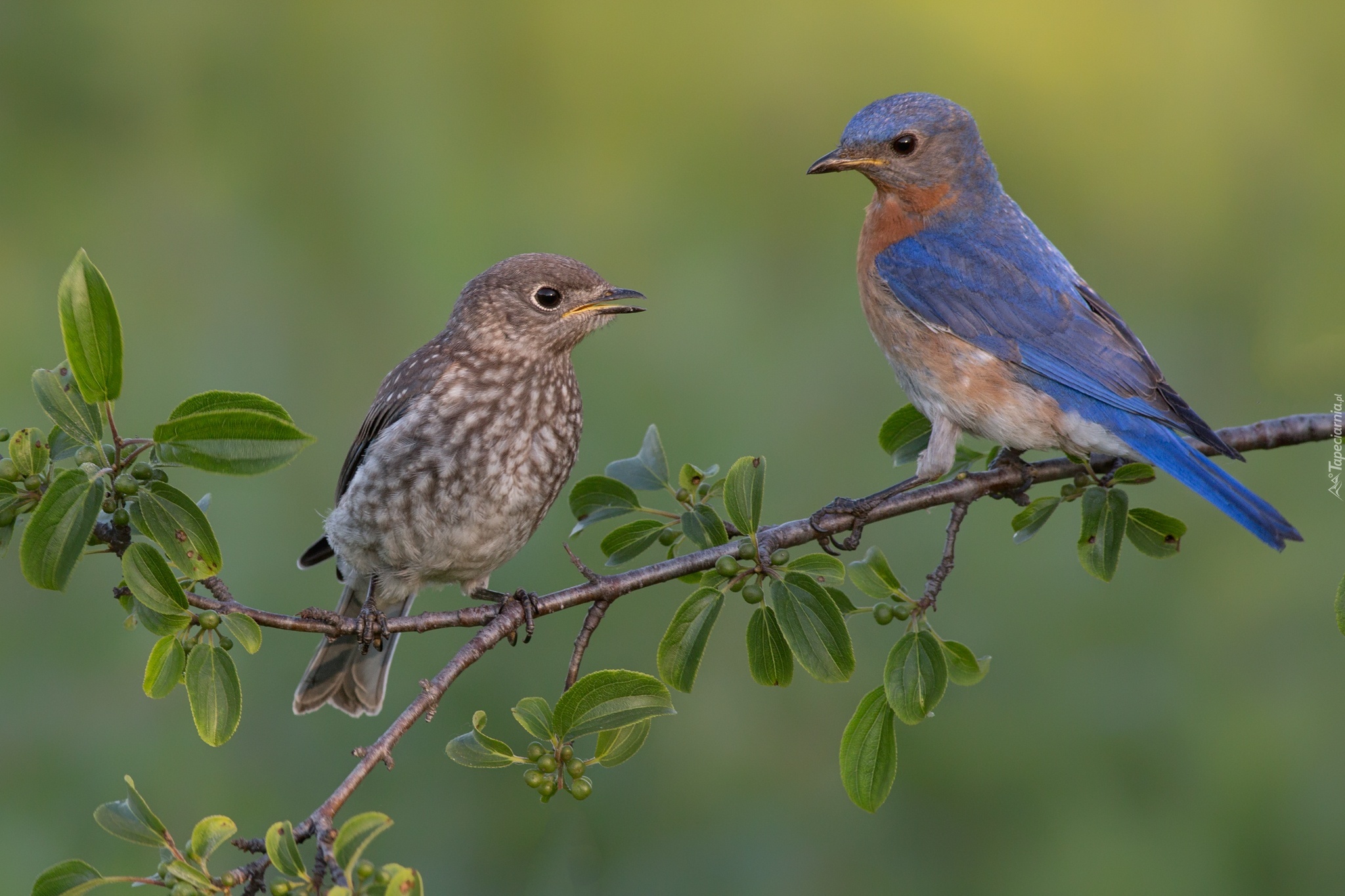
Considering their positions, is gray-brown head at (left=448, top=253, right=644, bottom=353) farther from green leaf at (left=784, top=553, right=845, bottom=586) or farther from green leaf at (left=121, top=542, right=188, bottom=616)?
green leaf at (left=121, top=542, right=188, bottom=616)

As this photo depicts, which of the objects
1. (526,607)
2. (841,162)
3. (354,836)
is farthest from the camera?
(841,162)

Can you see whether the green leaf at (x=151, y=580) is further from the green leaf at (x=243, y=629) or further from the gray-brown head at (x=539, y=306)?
the gray-brown head at (x=539, y=306)

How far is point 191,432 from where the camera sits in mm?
2299

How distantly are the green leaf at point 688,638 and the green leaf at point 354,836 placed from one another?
901mm

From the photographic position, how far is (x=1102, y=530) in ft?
10.5

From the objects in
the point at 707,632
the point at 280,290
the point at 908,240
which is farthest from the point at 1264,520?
the point at 280,290

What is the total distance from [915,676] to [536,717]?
85cm

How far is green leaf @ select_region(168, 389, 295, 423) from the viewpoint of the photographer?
2264 mm

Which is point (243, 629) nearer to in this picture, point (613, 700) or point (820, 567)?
point (613, 700)

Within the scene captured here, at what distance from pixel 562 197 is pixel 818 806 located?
12.4 ft

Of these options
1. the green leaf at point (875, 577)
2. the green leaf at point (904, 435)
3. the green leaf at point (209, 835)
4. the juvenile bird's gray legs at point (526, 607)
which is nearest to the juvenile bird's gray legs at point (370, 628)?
the juvenile bird's gray legs at point (526, 607)

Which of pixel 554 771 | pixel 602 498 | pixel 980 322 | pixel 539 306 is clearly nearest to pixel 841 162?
pixel 980 322

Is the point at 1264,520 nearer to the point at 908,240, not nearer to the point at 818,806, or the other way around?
the point at 908,240

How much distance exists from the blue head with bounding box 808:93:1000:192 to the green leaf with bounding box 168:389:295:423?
249cm
